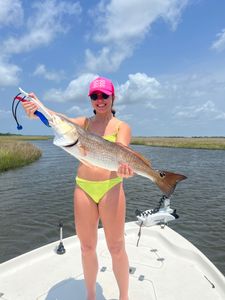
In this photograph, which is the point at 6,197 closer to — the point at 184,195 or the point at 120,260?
the point at 184,195

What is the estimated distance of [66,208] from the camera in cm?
1598

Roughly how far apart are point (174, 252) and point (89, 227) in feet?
9.66

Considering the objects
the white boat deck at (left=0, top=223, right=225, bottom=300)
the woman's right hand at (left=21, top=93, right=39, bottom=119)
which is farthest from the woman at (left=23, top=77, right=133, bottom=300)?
the white boat deck at (left=0, top=223, right=225, bottom=300)

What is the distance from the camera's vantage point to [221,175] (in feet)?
91.9

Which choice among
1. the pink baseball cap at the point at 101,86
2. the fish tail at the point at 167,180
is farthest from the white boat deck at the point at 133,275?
the pink baseball cap at the point at 101,86

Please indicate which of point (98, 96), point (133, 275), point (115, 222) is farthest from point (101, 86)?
point (133, 275)

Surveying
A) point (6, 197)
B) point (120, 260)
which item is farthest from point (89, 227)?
point (6, 197)

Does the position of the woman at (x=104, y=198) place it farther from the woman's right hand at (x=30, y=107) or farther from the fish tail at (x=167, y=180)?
the woman's right hand at (x=30, y=107)

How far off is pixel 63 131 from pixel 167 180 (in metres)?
1.41

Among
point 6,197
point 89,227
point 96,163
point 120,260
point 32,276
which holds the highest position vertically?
point 96,163

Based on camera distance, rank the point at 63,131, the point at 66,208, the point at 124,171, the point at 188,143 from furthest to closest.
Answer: the point at 188,143 < the point at 66,208 < the point at 124,171 < the point at 63,131

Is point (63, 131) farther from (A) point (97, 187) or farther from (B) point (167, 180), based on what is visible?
(B) point (167, 180)

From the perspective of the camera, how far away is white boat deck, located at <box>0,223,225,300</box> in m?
5.10

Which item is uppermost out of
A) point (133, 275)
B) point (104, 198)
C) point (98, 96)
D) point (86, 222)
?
point (98, 96)
